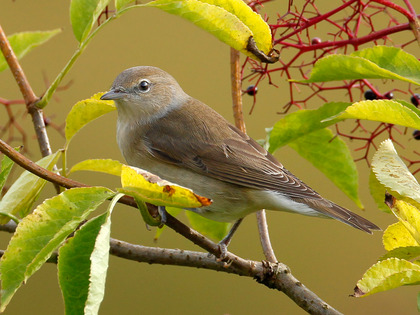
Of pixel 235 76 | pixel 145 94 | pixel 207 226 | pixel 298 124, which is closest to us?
pixel 298 124

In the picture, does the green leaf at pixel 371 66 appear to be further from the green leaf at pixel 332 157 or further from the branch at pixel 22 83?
the branch at pixel 22 83

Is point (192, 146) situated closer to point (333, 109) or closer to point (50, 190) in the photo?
Answer: point (333, 109)

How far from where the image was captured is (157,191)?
1.30 m

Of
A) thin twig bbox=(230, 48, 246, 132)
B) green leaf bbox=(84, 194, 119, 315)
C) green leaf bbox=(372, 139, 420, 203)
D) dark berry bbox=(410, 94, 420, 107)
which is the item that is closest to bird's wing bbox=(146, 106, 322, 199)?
thin twig bbox=(230, 48, 246, 132)

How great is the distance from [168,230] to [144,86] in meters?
1.34

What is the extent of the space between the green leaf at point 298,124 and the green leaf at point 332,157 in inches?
7.2

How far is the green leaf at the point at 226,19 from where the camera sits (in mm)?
1588

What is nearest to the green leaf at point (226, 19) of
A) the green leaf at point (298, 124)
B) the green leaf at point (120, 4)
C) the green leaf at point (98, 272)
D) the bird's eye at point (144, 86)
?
the green leaf at point (120, 4)

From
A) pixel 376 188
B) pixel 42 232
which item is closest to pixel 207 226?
pixel 376 188

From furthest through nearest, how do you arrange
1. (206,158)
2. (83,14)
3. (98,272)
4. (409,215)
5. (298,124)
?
(206,158), (298,124), (83,14), (409,215), (98,272)

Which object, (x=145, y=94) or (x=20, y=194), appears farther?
(x=145, y=94)

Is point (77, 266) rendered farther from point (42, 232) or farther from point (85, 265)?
point (42, 232)

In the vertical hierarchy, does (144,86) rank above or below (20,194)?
above

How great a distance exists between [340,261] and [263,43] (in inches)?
109
